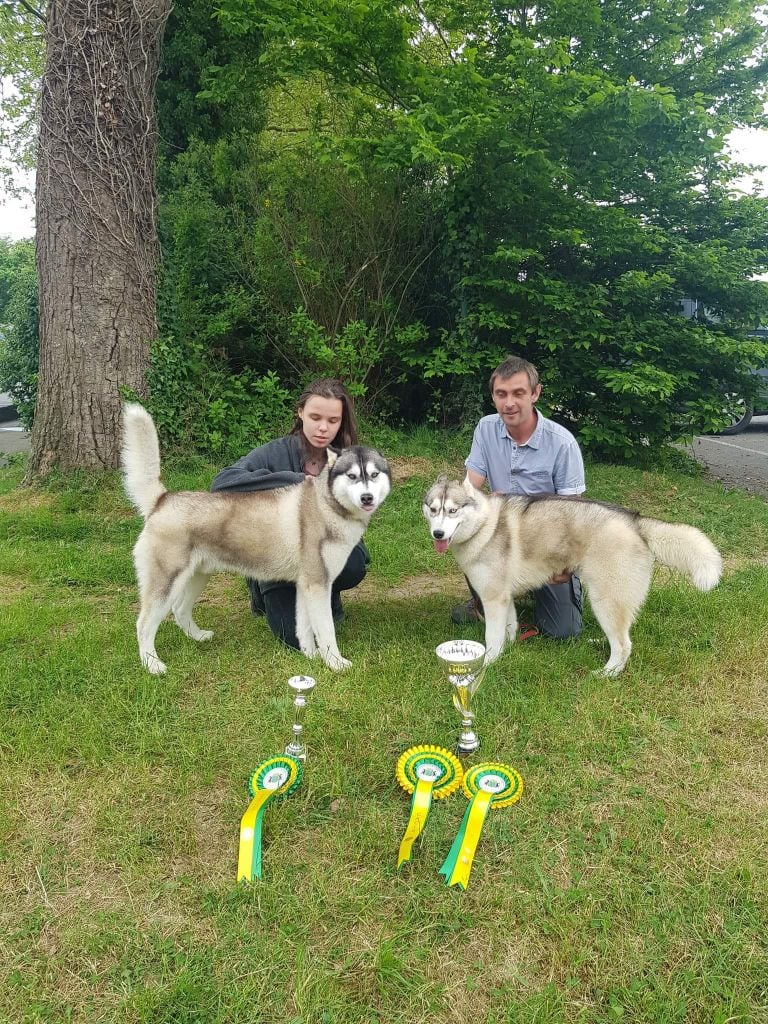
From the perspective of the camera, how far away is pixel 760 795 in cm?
246

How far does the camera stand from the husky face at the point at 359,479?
339 centimetres

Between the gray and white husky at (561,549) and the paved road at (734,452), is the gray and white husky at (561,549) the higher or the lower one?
the higher one

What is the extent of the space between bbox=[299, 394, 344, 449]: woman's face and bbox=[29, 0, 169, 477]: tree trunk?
3580 mm

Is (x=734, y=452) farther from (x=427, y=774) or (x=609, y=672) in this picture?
(x=427, y=774)

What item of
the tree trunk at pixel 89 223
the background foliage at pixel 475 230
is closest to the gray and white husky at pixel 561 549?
the tree trunk at pixel 89 223

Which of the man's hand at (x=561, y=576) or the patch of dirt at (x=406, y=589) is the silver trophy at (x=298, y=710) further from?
the patch of dirt at (x=406, y=589)

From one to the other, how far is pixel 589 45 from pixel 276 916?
9601 mm

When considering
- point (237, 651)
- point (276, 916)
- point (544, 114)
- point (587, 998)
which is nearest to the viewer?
point (587, 998)

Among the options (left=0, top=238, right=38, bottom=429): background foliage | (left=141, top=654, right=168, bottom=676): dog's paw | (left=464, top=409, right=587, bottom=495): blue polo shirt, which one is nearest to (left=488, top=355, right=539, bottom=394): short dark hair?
(left=464, top=409, right=587, bottom=495): blue polo shirt

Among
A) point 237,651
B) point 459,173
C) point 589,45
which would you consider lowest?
point 237,651

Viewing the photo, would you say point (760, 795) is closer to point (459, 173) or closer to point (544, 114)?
point (544, 114)

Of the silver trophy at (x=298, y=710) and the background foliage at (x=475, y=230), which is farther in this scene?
the background foliage at (x=475, y=230)

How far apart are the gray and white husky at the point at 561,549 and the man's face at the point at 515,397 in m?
0.56

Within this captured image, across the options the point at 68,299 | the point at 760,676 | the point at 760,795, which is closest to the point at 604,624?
the point at 760,676
